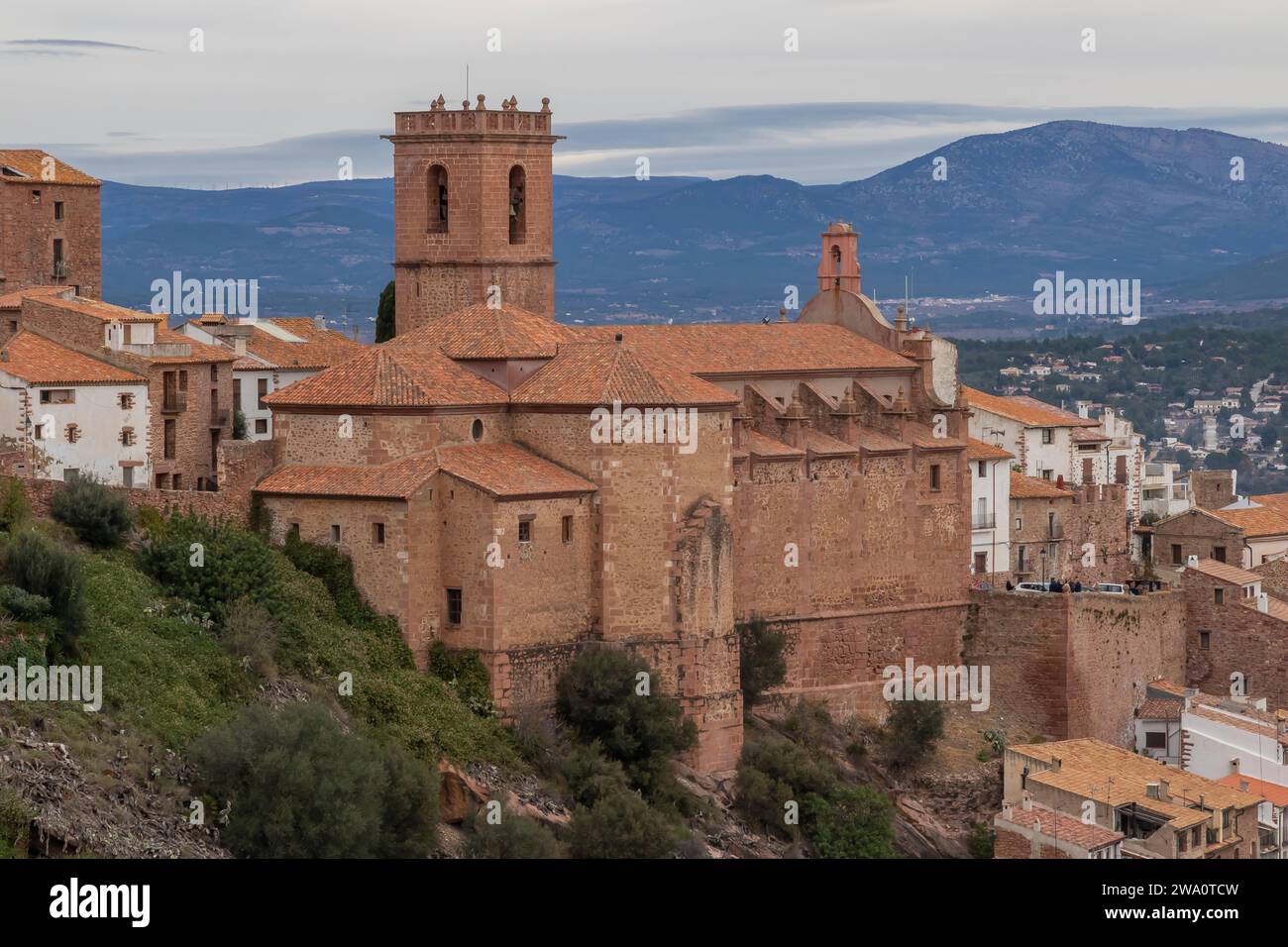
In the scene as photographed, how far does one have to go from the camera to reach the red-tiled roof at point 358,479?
4650 centimetres

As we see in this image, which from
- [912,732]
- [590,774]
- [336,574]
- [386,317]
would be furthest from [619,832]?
[386,317]

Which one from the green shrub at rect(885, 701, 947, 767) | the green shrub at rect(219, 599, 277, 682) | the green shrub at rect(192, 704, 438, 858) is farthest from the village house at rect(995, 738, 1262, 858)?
the green shrub at rect(219, 599, 277, 682)

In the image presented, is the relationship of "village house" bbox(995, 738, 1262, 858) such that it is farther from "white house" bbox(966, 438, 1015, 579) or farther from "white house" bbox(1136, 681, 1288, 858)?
"white house" bbox(966, 438, 1015, 579)

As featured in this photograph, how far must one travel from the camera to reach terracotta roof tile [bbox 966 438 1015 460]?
208ft

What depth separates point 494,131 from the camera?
54.9 meters

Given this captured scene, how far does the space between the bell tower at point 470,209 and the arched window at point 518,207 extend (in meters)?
0.02

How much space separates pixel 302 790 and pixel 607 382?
12794mm

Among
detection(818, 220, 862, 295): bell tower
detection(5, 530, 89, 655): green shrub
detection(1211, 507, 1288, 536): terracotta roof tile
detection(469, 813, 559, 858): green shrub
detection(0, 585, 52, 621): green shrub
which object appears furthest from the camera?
detection(1211, 507, 1288, 536): terracotta roof tile

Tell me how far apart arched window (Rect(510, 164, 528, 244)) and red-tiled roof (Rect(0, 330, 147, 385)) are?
8.36 meters

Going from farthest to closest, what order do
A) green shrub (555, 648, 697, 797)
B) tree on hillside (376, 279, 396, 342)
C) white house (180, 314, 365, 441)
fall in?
white house (180, 314, 365, 441) < tree on hillside (376, 279, 396, 342) < green shrub (555, 648, 697, 797)

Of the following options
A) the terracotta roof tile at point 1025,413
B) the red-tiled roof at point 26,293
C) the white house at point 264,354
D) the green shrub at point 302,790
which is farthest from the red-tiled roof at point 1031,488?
the green shrub at point 302,790

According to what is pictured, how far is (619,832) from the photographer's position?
43.8 m
